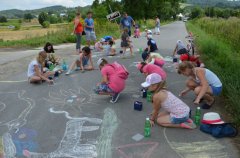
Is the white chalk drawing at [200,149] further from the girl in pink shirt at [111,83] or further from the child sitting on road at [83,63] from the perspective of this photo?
the child sitting on road at [83,63]

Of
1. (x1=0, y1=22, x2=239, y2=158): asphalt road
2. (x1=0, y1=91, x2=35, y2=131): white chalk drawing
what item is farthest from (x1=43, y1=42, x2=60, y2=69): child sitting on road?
(x1=0, y1=91, x2=35, y2=131): white chalk drawing

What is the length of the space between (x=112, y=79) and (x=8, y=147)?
255cm

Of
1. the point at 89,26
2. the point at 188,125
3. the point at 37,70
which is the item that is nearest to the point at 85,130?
the point at 188,125

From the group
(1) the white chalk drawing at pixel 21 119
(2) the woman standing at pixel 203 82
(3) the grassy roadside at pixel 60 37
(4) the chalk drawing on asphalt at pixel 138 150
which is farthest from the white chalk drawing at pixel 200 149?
(3) the grassy roadside at pixel 60 37

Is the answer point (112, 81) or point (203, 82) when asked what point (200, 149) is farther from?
point (112, 81)

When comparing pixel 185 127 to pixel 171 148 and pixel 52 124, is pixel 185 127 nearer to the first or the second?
pixel 171 148

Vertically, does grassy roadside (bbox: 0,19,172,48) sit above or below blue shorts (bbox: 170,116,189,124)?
above

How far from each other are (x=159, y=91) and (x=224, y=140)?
1230 millimetres

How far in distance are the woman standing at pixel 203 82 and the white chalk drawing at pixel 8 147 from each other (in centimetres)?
318

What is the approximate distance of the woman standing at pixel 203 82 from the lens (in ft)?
18.4

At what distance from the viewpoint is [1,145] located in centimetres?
447

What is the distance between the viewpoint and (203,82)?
18.4 ft

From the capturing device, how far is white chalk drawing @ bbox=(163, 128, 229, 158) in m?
4.02

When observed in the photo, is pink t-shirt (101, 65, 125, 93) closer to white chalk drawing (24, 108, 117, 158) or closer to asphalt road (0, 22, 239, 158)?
asphalt road (0, 22, 239, 158)
